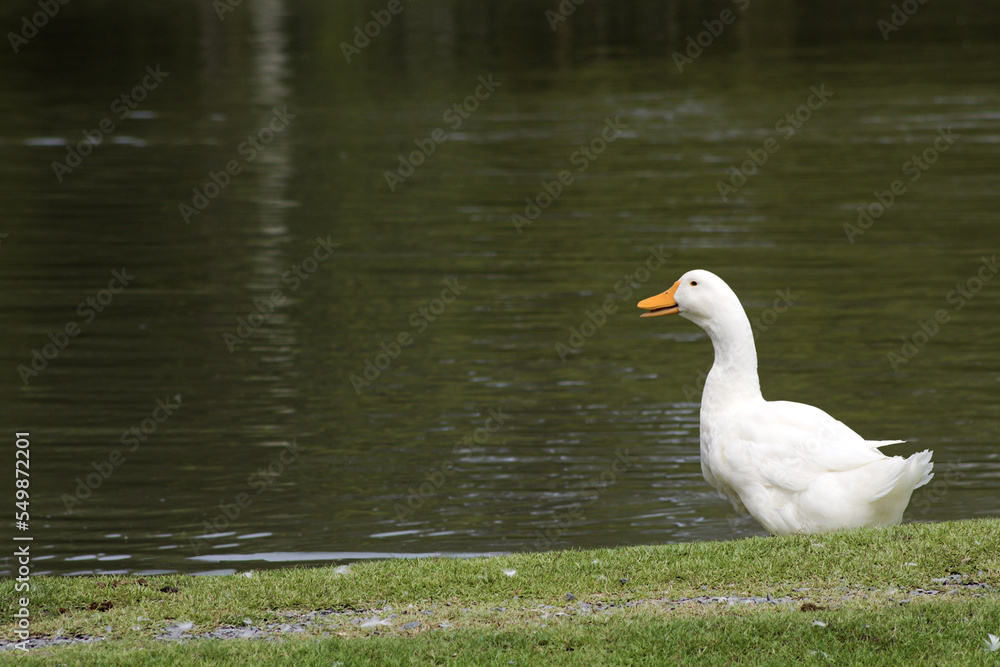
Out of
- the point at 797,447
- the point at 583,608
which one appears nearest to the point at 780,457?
the point at 797,447

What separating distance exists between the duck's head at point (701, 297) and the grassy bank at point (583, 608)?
2068 millimetres

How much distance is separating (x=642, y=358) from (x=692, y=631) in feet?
34.8

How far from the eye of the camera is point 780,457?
9594 mm

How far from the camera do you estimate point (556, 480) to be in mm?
13609

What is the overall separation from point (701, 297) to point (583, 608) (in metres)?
3.24

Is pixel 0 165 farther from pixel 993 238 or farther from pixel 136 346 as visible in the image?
pixel 993 238

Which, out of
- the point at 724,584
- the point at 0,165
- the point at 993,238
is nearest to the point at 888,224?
the point at 993,238

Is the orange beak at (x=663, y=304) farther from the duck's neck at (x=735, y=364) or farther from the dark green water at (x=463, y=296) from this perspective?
the dark green water at (x=463, y=296)

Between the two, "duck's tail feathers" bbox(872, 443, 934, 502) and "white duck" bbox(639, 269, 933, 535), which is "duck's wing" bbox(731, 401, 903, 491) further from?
"duck's tail feathers" bbox(872, 443, 934, 502)

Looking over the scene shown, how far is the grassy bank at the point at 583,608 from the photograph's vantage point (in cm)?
725

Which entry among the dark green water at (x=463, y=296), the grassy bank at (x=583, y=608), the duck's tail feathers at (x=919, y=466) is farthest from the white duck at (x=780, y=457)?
the dark green water at (x=463, y=296)

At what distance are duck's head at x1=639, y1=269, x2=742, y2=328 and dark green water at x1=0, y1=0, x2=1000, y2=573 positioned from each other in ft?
7.80

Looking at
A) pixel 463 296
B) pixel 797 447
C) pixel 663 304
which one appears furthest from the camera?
pixel 463 296

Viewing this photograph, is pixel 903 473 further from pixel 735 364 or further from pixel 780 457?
pixel 735 364
